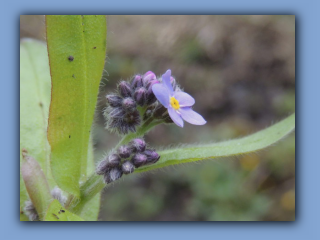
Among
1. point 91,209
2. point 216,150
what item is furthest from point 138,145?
point 91,209

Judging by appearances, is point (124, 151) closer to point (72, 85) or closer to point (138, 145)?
point (138, 145)

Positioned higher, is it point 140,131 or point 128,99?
point 128,99

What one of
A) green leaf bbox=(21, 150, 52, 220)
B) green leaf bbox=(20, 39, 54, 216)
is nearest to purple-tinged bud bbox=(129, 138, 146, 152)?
green leaf bbox=(21, 150, 52, 220)

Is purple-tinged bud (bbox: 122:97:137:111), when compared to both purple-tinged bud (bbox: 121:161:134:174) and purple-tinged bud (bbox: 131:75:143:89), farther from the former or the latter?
purple-tinged bud (bbox: 121:161:134:174)

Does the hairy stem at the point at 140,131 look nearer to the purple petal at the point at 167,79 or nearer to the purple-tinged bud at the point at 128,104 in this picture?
the purple-tinged bud at the point at 128,104
